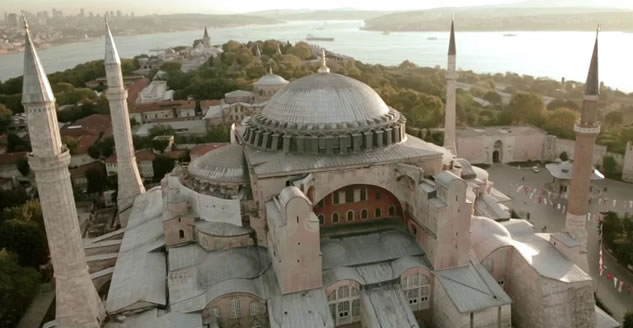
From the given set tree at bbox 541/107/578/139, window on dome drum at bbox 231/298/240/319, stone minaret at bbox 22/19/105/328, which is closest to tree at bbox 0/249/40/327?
stone minaret at bbox 22/19/105/328

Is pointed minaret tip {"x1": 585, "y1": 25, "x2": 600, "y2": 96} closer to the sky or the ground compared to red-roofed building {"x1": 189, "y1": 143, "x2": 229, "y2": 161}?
closer to the sky

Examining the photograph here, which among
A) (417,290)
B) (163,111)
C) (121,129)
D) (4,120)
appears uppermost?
(121,129)

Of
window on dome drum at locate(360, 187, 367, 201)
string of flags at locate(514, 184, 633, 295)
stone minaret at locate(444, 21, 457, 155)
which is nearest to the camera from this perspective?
window on dome drum at locate(360, 187, 367, 201)

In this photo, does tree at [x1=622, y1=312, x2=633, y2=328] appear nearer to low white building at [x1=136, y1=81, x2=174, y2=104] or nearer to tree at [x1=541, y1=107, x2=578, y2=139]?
tree at [x1=541, y1=107, x2=578, y2=139]

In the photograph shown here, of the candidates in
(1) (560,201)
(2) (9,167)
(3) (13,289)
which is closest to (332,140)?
(3) (13,289)

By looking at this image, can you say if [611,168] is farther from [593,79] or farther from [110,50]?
[110,50]

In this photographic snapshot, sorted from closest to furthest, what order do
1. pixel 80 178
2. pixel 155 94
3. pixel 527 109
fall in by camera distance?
pixel 80 178, pixel 527 109, pixel 155 94

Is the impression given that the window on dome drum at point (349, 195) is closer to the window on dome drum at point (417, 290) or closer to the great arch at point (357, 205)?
the great arch at point (357, 205)
